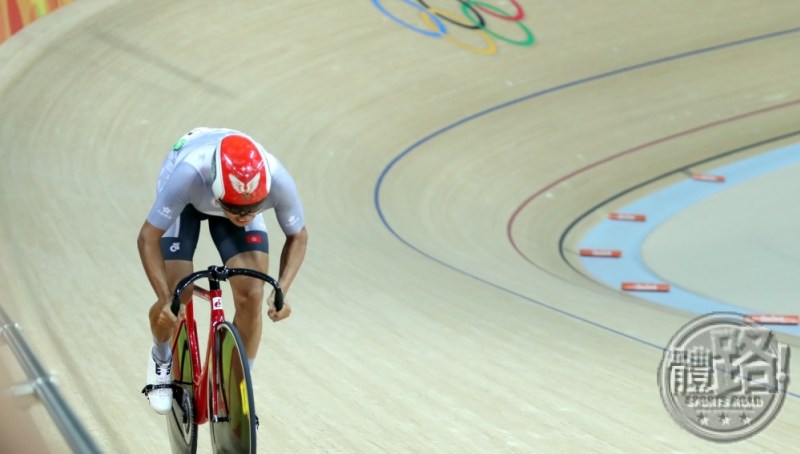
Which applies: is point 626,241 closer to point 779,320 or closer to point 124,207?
point 779,320

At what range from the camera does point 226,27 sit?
274 inches

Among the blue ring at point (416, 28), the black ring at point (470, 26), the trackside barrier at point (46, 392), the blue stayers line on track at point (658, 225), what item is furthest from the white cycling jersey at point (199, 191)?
the black ring at point (470, 26)

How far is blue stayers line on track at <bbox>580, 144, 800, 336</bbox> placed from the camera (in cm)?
487

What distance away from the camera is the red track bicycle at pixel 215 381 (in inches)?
75.8

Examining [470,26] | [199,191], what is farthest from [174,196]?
[470,26]

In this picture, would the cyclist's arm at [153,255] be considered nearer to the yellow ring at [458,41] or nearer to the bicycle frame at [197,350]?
the bicycle frame at [197,350]

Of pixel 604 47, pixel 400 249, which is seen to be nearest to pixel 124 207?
pixel 400 249

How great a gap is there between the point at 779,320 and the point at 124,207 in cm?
311

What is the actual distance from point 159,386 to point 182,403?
0.34 ft

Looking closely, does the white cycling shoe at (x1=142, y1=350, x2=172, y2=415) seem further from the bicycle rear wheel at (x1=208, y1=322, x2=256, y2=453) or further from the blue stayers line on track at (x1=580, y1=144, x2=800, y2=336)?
the blue stayers line on track at (x1=580, y1=144, x2=800, y2=336)

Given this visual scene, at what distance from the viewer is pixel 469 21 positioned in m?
7.71
